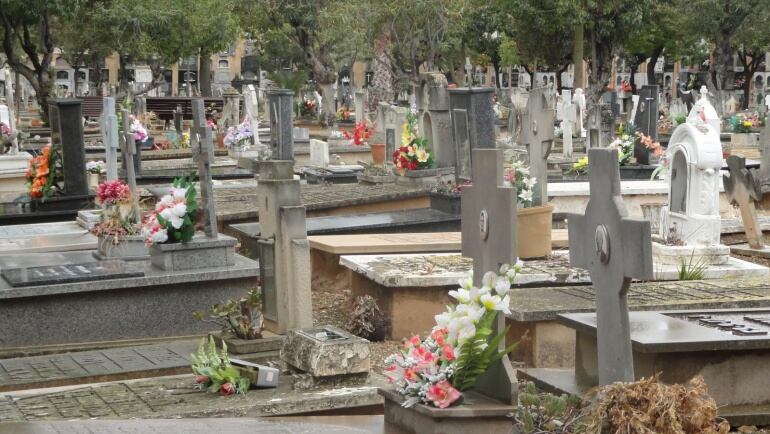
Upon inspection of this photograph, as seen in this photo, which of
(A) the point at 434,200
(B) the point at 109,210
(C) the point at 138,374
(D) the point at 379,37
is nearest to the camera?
(C) the point at 138,374

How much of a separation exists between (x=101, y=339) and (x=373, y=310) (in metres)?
2.23

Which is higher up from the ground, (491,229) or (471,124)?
(471,124)

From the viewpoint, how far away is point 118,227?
12.0 meters

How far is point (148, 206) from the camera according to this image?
1697 centimetres

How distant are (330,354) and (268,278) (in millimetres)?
2328

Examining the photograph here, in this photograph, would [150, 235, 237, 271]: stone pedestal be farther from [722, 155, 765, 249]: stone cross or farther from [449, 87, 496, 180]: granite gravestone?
[722, 155, 765, 249]: stone cross

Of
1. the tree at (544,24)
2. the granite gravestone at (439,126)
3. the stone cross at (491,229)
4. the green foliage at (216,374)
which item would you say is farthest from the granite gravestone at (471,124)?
the tree at (544,24)

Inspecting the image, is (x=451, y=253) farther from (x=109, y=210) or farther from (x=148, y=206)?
(x=148, y=206)

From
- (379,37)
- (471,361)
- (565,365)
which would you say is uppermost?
(379,37)

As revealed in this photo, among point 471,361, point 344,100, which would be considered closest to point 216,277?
point 471,361

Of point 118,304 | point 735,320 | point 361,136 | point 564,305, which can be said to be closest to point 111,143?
point 118,304

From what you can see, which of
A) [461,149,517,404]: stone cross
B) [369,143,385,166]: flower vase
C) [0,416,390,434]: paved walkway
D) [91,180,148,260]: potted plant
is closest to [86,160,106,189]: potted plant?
[369,143,385,166]: flower vase

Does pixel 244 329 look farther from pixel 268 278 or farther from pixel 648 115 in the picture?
pixel 648 115

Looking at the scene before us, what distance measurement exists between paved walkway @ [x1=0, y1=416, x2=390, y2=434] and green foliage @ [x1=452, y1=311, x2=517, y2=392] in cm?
51
